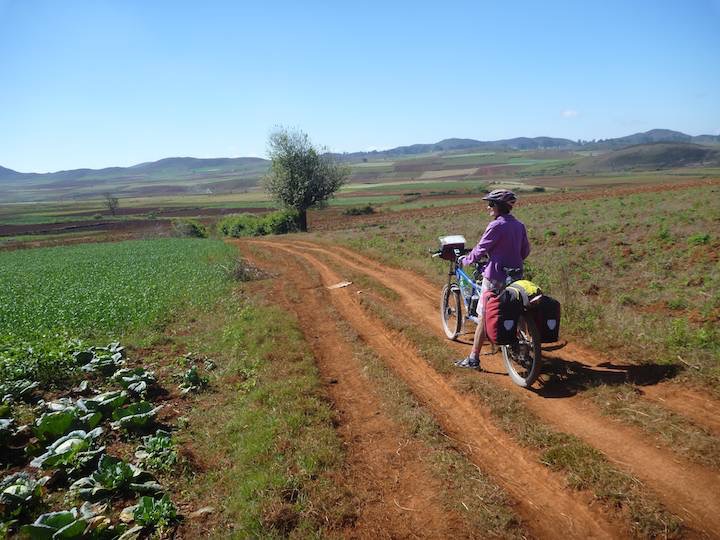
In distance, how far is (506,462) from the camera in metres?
5.10

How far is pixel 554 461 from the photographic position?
4.94 meters

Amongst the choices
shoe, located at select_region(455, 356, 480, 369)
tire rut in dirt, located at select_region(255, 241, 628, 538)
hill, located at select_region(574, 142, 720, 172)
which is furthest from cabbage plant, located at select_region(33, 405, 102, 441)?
hill, located at select_region(574, 142, 720, 172)

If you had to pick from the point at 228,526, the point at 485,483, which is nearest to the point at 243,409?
the point at 228,526

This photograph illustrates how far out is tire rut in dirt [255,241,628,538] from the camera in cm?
407

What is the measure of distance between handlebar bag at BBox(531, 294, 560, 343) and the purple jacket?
91 centimetres

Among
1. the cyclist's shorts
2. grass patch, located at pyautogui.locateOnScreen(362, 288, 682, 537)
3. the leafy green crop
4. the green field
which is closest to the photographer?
grass patch, located at pyautogui.locateOnScreen(362, 288, 682, 537)

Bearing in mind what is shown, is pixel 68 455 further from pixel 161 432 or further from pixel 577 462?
pixel 577 462

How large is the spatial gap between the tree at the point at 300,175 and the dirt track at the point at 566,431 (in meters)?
35.3

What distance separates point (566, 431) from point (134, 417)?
6.06 m

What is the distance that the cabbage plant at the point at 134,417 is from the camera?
6691 millimetres

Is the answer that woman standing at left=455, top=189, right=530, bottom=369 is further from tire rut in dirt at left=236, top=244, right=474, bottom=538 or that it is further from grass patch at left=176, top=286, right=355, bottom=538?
grass patch at left=176, top=286, right=355, bottom=538

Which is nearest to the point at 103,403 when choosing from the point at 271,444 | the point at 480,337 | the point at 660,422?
the point at 271,444

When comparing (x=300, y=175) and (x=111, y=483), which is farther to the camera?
(x=300, y=175)

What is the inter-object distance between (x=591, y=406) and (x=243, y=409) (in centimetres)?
514
